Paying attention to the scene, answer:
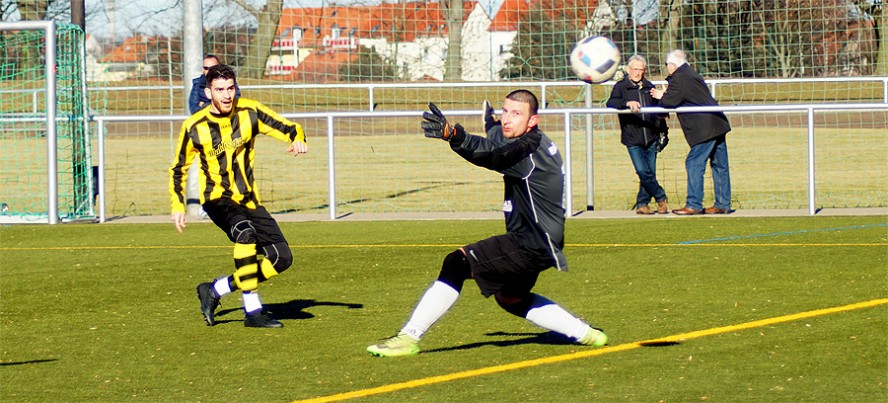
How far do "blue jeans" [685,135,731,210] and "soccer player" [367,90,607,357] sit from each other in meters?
7.53

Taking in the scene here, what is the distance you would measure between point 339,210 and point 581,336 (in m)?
9.70

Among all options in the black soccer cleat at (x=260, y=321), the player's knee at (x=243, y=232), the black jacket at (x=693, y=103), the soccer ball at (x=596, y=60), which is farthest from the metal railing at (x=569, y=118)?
the black soccer cleat at (x=260, y=321)

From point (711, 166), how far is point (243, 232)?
757 cm

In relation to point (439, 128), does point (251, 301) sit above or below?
below

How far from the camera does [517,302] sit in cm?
734

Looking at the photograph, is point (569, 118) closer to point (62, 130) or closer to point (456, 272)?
point (62, 130)

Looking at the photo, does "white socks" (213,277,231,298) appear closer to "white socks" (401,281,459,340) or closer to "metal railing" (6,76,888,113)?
"white socks" (401,281,459,340)

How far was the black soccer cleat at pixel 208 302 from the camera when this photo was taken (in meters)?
8.46

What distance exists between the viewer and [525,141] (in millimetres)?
6895

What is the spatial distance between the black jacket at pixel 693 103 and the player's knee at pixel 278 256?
23.0ft

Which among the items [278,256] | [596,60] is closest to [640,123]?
[596,60]

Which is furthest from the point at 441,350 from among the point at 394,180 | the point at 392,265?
the point at 394,180

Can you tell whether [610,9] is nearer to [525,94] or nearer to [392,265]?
[392,265]

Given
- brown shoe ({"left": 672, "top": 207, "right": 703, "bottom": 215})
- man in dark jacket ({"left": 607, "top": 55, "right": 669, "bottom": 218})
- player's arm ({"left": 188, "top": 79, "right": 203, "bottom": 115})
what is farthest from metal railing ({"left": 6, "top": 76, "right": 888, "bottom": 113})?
player's arm ({"left": 188, "top": 79, "right": 203, "bottom": 115})
